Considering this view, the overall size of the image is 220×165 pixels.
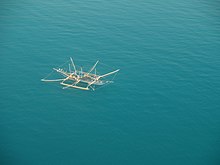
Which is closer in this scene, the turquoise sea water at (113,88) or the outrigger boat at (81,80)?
the turquoise sea water at (113,88)

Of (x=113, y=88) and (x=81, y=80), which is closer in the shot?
(x=81, y=80)

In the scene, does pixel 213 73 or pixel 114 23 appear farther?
pixel 114 23

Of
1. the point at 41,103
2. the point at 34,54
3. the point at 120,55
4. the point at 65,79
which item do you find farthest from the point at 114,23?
the point at 41,103

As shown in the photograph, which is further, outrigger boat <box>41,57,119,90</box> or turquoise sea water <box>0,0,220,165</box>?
outrigger boat <box>41,57,119,90</box>

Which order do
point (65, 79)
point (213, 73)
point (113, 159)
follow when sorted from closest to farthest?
point (113, 159) → point (65, 79) → point (213, 73)

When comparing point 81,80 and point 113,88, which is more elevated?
point 81,80

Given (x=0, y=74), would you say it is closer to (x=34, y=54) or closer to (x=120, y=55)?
(x=34, y=54)

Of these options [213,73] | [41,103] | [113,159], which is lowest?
[113,159]

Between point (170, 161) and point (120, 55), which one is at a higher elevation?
point (120, 55)
